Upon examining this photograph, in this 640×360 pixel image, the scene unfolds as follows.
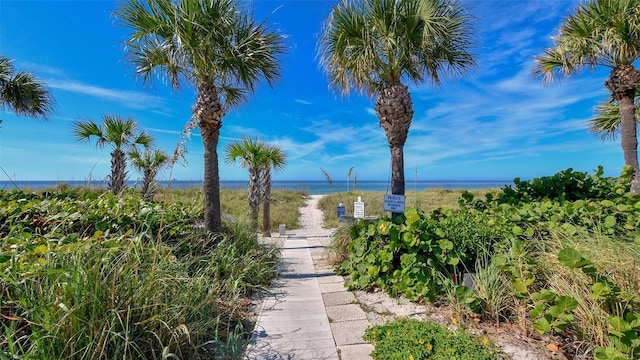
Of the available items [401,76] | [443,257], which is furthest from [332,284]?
[401,76]

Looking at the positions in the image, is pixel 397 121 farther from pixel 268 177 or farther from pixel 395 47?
pixel 268 177

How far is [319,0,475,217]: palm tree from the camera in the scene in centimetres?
423

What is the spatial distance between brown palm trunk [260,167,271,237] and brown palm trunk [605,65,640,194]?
8360 mm

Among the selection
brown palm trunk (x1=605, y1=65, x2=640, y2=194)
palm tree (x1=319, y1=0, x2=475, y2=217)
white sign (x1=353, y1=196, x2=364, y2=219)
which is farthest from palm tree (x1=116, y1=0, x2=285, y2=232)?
brown palm trunk (x1=605, y1=65, x2=640, y2=194)

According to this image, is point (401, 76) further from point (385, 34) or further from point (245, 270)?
point (245, 270)

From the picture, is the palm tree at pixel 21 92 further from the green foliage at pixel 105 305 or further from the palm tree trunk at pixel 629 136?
the palm tree trunk at pixel 629 136

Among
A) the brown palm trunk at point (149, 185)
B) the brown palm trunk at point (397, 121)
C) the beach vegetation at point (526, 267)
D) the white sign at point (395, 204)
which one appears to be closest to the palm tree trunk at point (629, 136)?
the beach vegetation at point (526, 267)

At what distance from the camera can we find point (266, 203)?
757cm

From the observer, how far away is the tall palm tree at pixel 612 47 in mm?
5418

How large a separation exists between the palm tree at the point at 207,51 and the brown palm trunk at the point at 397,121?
200cm

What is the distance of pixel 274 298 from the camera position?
342 cm

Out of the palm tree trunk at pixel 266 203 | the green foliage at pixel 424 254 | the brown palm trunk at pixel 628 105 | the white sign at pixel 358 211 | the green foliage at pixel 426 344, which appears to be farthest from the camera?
the palm tree trunk at pixel 266 203

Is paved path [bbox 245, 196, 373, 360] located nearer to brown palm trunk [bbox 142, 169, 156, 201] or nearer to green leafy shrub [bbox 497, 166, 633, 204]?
brown palm trunk [bbox 142, 169, 156, 201]

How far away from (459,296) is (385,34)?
384 cm
